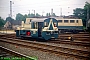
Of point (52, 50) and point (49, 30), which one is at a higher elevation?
point (49, 30)

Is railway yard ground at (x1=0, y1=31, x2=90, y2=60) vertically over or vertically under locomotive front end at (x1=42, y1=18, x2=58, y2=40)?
under

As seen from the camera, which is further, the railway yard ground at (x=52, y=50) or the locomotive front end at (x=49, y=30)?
the locomotive front end at (x=49, y=30)

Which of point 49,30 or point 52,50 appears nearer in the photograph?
point 52,50

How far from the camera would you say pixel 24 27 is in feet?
50.2

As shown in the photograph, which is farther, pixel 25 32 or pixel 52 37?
pixel 25 32

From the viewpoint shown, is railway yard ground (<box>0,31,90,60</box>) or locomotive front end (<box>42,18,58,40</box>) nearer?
railway yard ground (<box>0,31,90,60</box>)

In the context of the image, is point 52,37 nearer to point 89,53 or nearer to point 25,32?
point 25,32

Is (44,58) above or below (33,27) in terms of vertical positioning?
below

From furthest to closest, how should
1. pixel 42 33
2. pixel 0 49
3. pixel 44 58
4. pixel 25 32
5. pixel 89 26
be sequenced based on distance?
pixel 89 26, pixel 25 32, pixel 42 33, pixel 0 49, pixel 44 58

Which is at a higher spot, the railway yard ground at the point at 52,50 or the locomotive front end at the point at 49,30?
the locomotive front end at the point at 49,30

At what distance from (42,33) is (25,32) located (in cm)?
267

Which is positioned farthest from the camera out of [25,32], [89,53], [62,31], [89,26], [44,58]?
[62,31]

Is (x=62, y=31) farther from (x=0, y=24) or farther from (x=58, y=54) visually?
(x=0, y=24)

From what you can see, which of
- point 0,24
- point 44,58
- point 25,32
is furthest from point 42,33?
point 0,24
